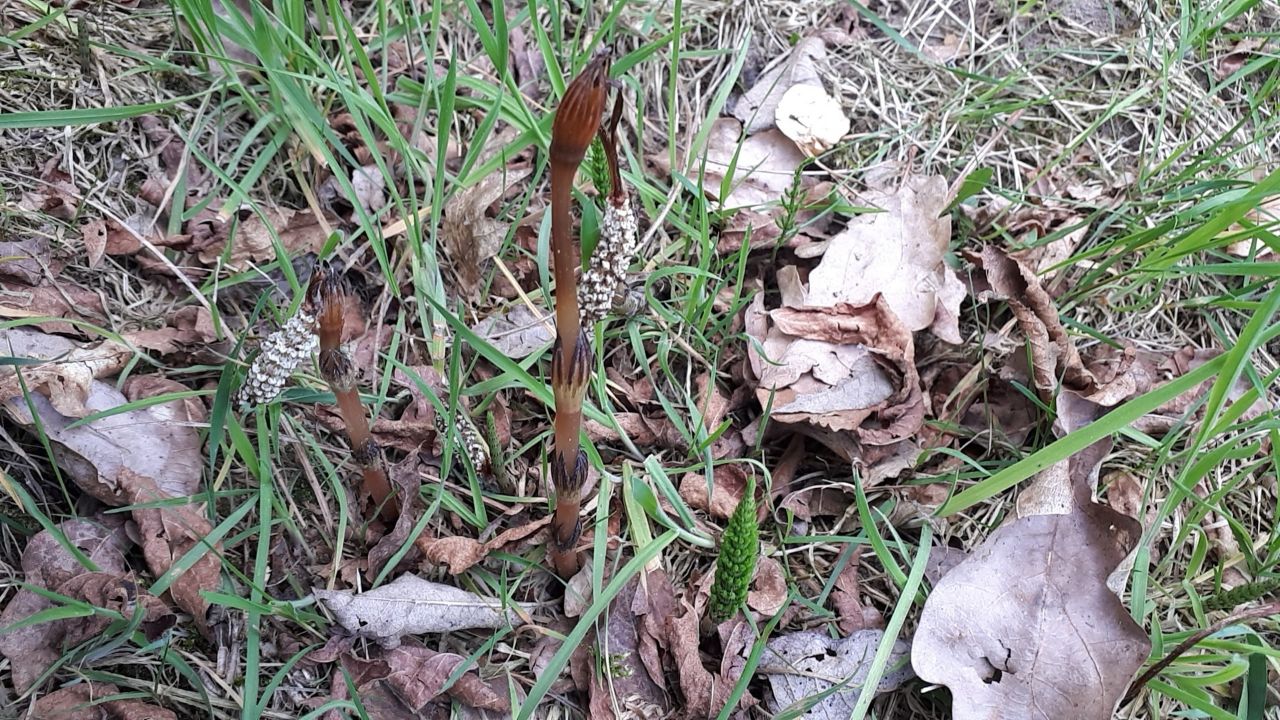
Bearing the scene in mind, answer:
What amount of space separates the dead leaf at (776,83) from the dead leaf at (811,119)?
33mm

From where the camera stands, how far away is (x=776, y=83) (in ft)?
9.94

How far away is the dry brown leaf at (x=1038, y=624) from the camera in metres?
2.01

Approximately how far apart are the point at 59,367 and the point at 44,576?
1.68ft

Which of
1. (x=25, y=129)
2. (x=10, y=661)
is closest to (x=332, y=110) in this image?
(x=25, y=129)

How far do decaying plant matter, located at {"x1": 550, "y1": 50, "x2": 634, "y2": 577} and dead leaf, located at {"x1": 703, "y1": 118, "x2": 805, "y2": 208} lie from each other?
1302 mm

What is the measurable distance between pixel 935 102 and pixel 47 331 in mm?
2882

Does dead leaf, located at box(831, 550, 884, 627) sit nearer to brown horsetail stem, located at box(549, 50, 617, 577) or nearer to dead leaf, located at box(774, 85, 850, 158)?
brown horsetail stem, located at box(549, 50, 617, 577)

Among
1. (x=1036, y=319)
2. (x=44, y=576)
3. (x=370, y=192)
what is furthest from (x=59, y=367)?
(x=1036, y=319)

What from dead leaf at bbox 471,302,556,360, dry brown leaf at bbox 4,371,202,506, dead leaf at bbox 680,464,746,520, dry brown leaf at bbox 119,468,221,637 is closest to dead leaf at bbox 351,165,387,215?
dead leaf at bbox 471,302,556,360

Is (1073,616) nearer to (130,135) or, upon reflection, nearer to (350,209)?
(350,209)

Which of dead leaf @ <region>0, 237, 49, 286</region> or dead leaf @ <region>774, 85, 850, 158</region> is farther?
dead leaf @ <region>774, 85, 850, 158</region>

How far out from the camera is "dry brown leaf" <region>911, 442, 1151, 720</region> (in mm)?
2010

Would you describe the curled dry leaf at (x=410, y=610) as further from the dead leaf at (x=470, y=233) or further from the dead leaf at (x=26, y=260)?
the dead leaf at (x=26, y=260)

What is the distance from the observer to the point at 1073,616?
2.10m
